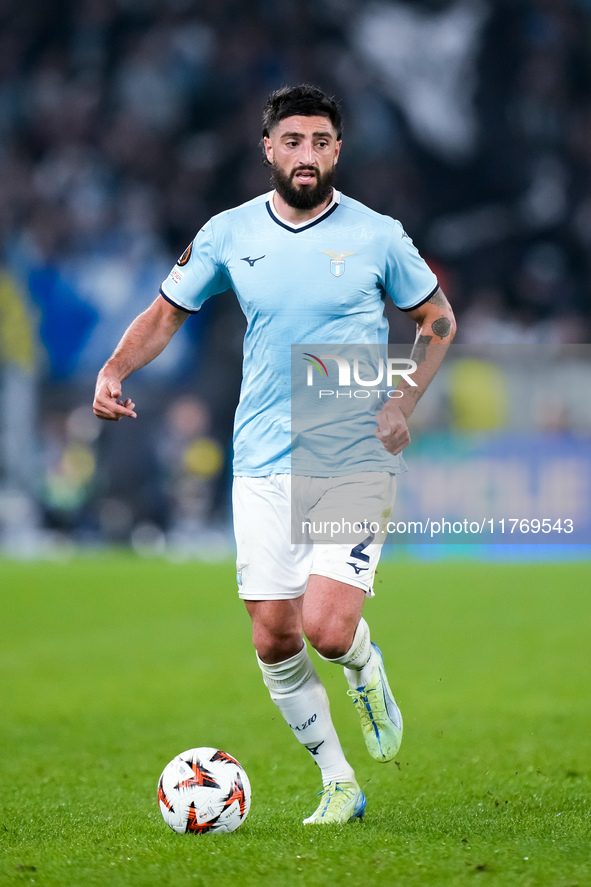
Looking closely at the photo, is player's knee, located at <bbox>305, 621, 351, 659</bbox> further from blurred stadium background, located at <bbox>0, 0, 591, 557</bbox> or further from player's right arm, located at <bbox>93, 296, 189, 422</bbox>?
blurred stadium background, located at <bbox>0, 0, 591, 557</bbox>

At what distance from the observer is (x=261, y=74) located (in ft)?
84.4

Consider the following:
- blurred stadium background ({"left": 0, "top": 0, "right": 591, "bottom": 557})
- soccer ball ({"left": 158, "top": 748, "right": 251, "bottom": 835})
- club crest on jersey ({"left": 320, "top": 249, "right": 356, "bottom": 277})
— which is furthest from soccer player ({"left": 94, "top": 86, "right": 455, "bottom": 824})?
blurred stadium background ({"left": 0, "top": 0, "right": 591, "bottom": 557})

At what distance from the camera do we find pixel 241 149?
85.3ft

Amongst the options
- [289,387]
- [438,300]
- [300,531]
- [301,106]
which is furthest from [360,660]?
[301,106]

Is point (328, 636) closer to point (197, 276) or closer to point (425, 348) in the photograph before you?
point (425, 348)

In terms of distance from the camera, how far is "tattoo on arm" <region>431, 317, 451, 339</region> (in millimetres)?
4793

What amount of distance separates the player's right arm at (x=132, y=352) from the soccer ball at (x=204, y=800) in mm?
1353

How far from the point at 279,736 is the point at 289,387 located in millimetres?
3273

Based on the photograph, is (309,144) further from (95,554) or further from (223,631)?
(95,554)

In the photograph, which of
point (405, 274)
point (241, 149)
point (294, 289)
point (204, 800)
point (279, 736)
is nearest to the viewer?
point (204, 800)

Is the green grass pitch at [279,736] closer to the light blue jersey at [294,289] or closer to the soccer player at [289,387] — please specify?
the soccer player at [289,387]

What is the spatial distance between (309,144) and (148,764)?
3.31 m

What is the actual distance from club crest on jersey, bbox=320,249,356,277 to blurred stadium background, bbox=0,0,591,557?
1883 centimetres

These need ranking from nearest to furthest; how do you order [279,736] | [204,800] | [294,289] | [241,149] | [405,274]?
[204,800] < [294,289] < [405,274] < [279,736] < [241,149]
